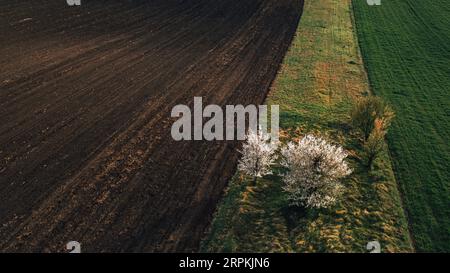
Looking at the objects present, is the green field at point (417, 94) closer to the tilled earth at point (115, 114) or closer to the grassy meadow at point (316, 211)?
the grassy meadow at point (316, 211)

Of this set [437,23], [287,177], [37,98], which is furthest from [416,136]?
[437,23]

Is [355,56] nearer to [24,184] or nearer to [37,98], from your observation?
[37,98]

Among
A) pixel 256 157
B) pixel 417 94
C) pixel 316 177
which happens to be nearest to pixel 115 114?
pixel 256 157

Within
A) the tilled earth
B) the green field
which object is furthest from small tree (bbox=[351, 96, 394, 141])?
the tilled earth

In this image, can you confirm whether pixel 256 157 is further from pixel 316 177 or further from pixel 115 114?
pixel 115 114

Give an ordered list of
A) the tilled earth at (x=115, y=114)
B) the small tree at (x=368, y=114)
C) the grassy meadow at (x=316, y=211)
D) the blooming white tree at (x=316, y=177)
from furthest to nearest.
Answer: the small tree at (x=368, y=114) → the blooming white tree at (x=316, y=177) → the tilled earth at (x=115, y=114) → the grassy meadow at (x=316, y=211)

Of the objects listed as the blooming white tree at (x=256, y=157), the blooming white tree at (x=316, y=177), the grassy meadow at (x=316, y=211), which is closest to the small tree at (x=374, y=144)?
the grassy meadow at (x=316, y=211)

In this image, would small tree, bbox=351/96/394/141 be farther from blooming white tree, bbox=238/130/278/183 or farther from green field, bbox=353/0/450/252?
blooming white tree, bbox=238/130/278/183
